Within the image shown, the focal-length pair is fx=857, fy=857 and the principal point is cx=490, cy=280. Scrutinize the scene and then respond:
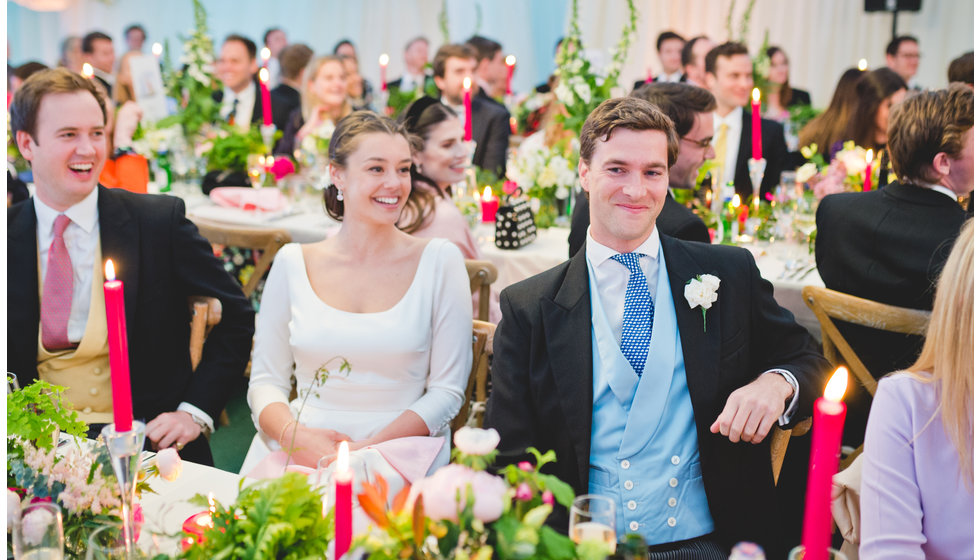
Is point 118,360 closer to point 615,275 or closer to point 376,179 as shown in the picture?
point 615,275

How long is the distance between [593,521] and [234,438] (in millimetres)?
2921

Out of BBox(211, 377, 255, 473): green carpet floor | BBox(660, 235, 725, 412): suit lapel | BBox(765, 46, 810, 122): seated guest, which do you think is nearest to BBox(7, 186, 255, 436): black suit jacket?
BBox(211, 377, 255, 473): green carpet floor

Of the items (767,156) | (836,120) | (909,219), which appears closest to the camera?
(909,219)

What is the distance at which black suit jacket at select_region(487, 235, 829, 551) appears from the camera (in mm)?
1807

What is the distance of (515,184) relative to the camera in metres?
3.91

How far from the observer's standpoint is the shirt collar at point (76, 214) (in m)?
2.37

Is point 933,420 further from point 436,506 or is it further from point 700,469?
point 436,506

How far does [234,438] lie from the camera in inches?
144

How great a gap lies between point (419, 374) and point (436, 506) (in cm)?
139

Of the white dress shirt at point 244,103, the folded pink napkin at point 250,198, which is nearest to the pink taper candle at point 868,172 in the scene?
the folded pink napkin at point 250,198

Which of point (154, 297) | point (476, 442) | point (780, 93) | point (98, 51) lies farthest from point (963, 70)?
point (98, 51)

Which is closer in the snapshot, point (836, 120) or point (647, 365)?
point (647, 365)

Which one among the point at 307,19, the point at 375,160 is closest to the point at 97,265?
the point at 375,160

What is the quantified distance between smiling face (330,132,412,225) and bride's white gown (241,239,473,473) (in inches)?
7.3
